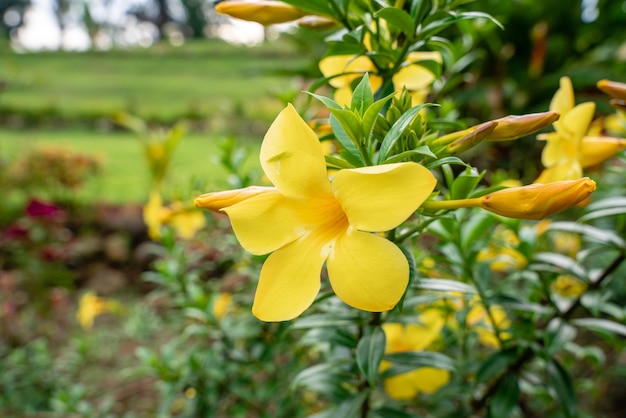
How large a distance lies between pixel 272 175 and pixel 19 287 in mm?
3135

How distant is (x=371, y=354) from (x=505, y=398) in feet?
0.98

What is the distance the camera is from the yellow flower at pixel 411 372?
82cm

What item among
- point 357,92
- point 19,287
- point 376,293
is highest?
point 357,92

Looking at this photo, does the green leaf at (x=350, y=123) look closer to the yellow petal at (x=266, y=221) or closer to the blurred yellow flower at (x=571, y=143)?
the yellow petal at (x=266, y=221)

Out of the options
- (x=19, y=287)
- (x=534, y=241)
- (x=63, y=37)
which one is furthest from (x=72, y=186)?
(x=63, y=37)

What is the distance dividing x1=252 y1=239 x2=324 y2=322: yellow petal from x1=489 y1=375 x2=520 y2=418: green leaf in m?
0.46

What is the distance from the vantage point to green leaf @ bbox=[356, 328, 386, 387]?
55 centimetres

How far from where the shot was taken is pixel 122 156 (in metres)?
5.89

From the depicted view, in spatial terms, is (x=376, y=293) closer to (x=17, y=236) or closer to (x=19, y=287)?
(x=17, y=236)

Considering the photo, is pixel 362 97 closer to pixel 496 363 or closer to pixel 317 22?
pixel 317 22

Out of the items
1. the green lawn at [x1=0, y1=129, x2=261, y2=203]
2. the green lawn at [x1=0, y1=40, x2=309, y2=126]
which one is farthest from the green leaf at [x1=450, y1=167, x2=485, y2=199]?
the green lawn at [x1=0, y1=40, x2=309, y2=126]

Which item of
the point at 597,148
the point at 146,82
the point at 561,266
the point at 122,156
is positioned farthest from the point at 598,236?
the point at 146,82

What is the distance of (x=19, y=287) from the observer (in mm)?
2971

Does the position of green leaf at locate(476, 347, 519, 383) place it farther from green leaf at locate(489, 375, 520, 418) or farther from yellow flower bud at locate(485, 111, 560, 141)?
yellow flower bud at locate(485, 111, 560, 141)
